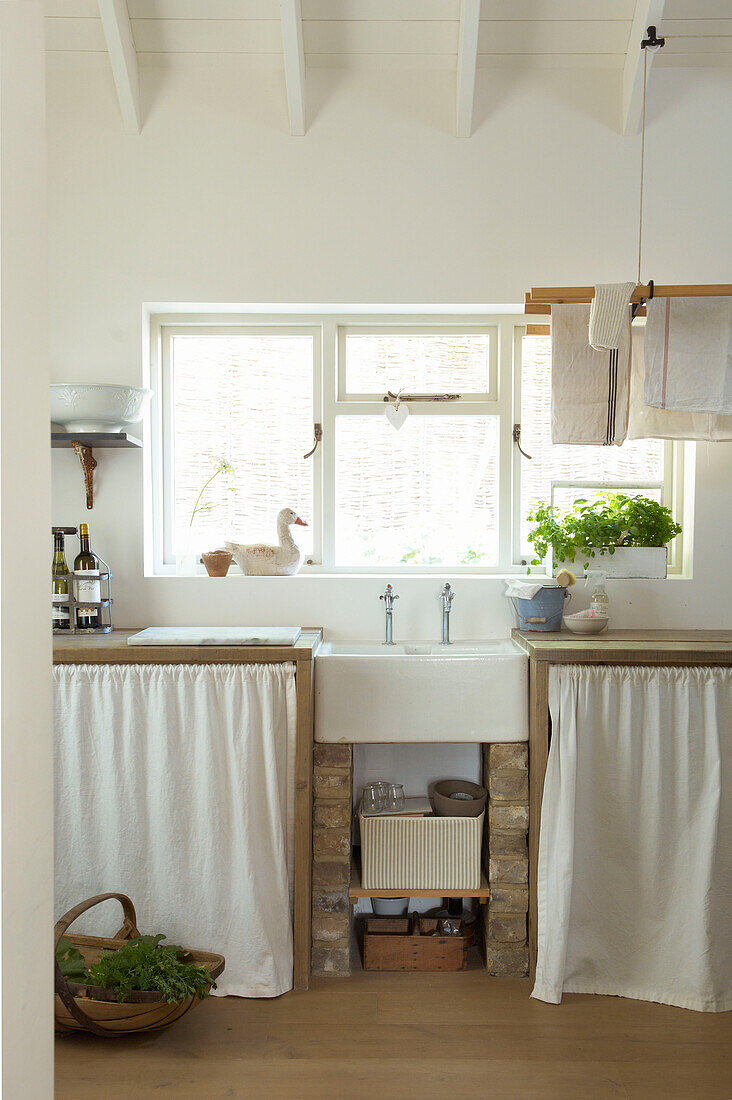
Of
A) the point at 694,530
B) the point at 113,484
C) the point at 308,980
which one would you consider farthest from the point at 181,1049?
the point at 694,530

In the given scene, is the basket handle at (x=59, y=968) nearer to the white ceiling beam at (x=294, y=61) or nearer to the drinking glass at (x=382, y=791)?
the drinking glass at (x=382, y=791)

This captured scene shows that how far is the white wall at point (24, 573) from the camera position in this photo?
2.84ft

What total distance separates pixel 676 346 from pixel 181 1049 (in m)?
2.34

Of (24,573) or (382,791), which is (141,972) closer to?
(382,791)

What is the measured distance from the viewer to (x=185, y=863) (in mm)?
2342

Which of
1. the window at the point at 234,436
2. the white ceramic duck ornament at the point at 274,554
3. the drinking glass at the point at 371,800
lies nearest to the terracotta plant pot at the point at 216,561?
the white ceramic duck ornament at the point at 274,554

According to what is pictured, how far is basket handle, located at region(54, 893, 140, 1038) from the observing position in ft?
6.45

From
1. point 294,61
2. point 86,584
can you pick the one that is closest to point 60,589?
point 86,584

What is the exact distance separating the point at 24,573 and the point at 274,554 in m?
1.94

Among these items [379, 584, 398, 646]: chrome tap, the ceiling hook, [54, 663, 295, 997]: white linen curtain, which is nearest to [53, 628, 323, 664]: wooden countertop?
[54, 663, 295, 997]: white linen curtain

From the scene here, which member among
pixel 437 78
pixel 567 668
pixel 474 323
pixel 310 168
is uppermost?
pixel 437 78

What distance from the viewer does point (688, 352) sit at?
233cm

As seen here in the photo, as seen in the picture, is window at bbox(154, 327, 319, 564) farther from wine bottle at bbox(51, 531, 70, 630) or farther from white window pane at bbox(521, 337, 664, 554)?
white window pane at bbox(521, 337, 664, 554)

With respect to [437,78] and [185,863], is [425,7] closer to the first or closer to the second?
[437,78]
